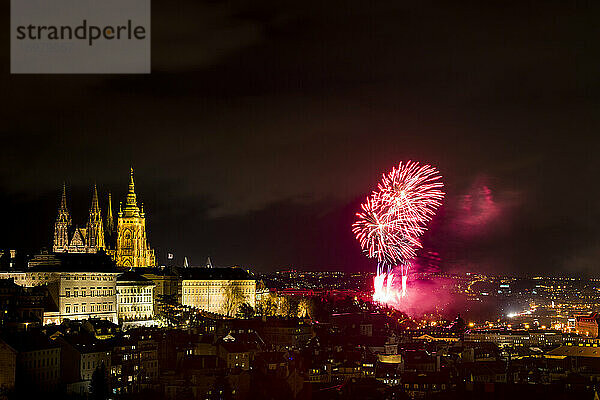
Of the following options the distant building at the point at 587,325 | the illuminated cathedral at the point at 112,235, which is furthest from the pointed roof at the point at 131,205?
the distant building at the point at 587,325

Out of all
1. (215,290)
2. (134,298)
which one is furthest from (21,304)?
(215,290)

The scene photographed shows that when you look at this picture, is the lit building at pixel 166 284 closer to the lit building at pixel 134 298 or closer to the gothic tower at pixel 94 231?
the lit building at pixel 134 298

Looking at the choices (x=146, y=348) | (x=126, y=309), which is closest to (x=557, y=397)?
(x=146, y=348)

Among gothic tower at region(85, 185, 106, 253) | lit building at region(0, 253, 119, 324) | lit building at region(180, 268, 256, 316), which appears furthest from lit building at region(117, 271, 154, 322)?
gothic tower at region(85, 185, 106, 253)

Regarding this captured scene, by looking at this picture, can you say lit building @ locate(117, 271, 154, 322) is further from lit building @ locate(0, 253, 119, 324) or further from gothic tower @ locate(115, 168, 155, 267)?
gothic tower @ locate(115, 168, 155, 267)

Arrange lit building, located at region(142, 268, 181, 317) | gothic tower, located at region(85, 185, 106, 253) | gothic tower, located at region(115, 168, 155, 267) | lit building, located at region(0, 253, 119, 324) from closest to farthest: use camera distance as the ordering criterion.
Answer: lit building, located at region(0, 253, 119, 324), lit building, located at region(142, 268, 181, 317), gothic tower, located at region(115, 168, 155, 267), gothic tower, located at region(85, 185, 106, 253)

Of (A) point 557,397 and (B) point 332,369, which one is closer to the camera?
(A) point 557,397

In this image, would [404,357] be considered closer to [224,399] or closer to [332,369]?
[332,369]

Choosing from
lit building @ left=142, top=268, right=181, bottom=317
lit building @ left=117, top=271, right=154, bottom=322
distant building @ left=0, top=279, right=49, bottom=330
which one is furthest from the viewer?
lit building @ left=142, top=268, right=181, bottom=317
